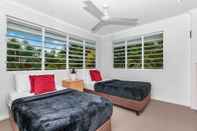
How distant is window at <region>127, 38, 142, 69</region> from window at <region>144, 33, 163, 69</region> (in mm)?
236

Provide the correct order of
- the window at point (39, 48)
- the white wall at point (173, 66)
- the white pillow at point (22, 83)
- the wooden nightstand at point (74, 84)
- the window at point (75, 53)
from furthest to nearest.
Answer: the window at point (75, 53) < the wooden nightstand at point (74, 84) < the white wall at point (173, 66) < the window at point (39, 48) < the white pillow at point (22, 83)

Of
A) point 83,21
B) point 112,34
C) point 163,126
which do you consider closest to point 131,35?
point 112,34

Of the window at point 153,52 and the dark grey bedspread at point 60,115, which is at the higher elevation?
the window at point 153,52

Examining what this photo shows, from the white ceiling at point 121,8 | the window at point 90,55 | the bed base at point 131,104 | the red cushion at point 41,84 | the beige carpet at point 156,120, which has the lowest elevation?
the beige carpet at point 156,120

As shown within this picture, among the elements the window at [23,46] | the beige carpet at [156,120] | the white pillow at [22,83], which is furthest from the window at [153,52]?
the white pillow at [22,83]

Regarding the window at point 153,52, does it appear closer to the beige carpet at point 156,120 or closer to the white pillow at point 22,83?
the beige carpet at point 156,120

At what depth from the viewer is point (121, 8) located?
10.8ft

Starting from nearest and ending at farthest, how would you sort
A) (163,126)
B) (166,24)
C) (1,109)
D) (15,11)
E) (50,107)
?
(50,107) < (163,126) < (1,109) < (15,11) < (166,24)

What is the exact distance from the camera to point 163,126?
2.44 metres

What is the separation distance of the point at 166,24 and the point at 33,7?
159 inches

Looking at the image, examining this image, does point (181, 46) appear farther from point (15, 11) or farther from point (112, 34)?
point (15, 11)

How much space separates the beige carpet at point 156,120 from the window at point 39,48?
1523 millimetres

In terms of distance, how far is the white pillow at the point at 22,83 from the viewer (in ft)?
9.43

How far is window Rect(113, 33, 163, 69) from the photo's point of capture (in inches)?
168
